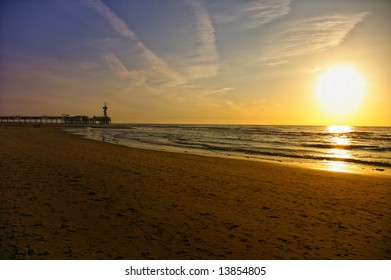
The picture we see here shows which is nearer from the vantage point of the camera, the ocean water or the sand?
the sand

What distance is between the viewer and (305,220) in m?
6.39

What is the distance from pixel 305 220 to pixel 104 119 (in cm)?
14814

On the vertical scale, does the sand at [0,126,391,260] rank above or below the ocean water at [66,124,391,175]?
below

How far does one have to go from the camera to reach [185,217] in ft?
20.8

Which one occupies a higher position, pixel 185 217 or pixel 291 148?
pixel 291 148

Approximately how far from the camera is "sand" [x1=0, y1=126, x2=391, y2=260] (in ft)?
15.5

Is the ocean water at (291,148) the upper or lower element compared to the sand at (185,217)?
upper

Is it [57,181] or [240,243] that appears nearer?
[240,243]

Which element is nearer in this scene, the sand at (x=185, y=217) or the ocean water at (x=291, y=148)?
the sand at (x=185, y=217)

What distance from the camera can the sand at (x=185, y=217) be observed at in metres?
4.73

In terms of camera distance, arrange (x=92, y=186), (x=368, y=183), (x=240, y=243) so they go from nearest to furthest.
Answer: (x=240, y=243) → (x=92, y=186) → (x=368, y=183)

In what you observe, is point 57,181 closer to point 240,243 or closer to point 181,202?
point 181,202

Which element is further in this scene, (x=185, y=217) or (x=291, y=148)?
(x=291, y=148)
